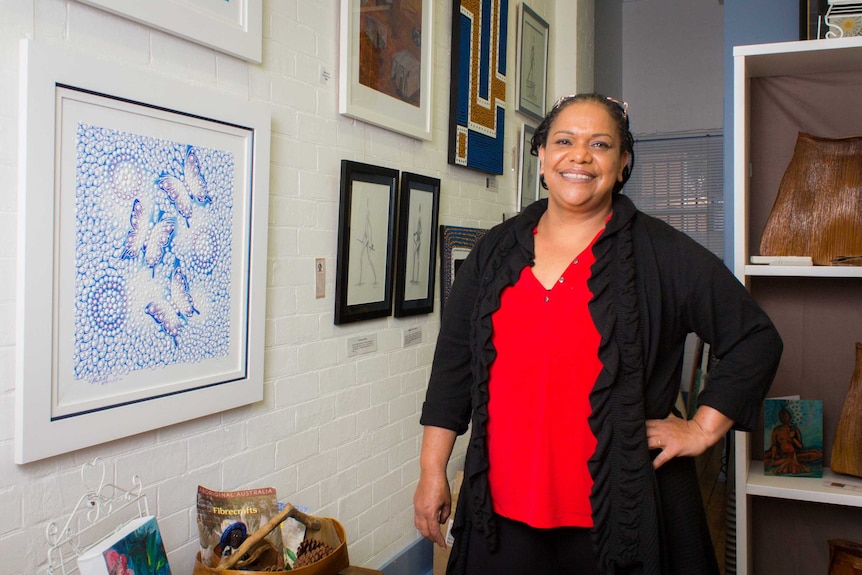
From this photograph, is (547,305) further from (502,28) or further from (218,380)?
(502,28)

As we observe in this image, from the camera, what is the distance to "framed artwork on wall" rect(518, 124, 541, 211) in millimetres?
3652

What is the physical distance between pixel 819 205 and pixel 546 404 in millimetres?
1205

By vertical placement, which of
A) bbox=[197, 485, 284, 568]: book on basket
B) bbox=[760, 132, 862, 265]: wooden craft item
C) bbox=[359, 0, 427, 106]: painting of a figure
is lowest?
bbox=[197, 485, 284, 568]: book on basket

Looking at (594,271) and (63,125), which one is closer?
(63,125)

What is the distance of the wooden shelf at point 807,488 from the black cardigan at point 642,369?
0.60m

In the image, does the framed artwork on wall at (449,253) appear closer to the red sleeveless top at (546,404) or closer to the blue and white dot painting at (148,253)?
the blue and white dot painting at (148,253)

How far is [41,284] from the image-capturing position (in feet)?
4.53

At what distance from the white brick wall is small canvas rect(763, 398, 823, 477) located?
1.25 meters

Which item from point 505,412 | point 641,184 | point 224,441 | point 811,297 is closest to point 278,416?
point 224,441

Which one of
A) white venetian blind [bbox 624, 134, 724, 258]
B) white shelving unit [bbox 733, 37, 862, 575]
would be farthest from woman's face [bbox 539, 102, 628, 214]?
white venetian blind [bbox 624, 134, 724, 258]

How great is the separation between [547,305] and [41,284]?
989 millimetres

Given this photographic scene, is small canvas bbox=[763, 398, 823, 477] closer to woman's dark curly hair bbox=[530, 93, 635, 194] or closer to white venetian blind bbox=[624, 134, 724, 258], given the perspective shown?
woman's dark curly hair bbox=[530, 93, 635, 194]

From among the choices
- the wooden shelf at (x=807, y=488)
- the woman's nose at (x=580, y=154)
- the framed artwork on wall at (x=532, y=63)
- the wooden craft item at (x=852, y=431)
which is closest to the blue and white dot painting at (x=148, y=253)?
the woman's nose at (x=580, y=154)

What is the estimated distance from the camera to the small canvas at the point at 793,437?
2146mm
